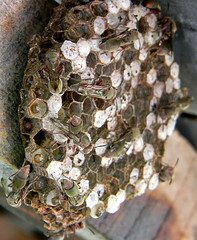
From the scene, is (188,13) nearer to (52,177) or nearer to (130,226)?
(52,177)

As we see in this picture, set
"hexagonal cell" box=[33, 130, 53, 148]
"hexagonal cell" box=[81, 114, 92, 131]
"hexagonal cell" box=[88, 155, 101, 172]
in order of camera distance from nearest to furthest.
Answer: "hexagonal cell" box=[33, 130, 53, 148] < "hexagonal cell" box=[81, 114, 92, 131] < "hexagonal cell" box=[88, 155, 101, 172]

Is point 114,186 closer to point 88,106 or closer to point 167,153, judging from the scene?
point 88,106

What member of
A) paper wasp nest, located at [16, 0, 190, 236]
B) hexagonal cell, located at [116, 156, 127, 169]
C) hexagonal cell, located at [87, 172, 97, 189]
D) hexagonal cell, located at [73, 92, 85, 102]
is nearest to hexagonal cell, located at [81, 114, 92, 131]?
paper wasp nest, located at [16, 0, 190, 236]

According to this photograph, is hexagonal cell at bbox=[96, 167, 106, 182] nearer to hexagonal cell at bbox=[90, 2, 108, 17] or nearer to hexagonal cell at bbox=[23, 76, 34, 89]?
hexagonal cell at bbox=[23, 76, 34, 89]

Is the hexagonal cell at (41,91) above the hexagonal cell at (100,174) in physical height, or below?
above

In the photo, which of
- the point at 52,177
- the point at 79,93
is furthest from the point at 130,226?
the point at 79,93

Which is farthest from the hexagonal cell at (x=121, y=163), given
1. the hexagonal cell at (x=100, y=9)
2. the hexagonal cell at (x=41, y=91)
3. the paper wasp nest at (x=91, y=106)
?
the hexagonal cell at (x=100, y=9)

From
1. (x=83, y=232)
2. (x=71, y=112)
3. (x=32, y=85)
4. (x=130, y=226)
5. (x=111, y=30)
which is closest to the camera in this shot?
(x=32, y=85)

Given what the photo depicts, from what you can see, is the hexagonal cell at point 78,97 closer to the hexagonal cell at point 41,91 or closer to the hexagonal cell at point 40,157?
the hexagonal cell at point 41,91
